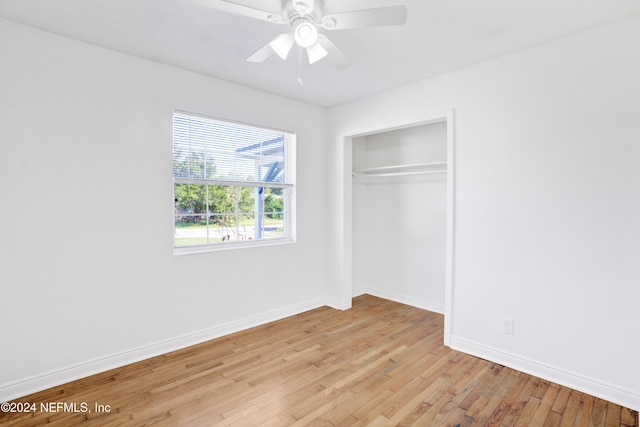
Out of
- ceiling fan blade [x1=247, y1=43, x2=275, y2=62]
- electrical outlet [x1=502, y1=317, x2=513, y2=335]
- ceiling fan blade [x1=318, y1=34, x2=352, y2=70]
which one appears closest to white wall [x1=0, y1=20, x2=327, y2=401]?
ceiling fan blade [x1=247, y1=43, x2=275, y2=62]

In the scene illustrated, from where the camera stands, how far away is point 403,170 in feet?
14.4

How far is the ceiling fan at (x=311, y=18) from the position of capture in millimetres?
1647

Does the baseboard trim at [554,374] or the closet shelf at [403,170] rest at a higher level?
the closet shelf at [403,170]

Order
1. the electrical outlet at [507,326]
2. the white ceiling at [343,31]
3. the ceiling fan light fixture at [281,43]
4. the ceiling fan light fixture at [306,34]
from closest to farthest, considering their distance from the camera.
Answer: the ceiling fan light fixture at [306,34]
the ceiling fan light fixture at [281,43]
the white ceiling at [343,31]
the electrical outlet at [507,326]

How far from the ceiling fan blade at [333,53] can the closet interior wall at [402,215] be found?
6.57ft

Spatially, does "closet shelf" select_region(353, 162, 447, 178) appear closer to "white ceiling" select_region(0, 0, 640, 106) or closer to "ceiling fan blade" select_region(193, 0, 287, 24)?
"white ceiling" select_region(0, 0, 640, 106)

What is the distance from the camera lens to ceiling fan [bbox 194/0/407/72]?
1647 millimetres

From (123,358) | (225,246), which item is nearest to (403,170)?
(225,246)

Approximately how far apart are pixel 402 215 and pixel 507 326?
196cm

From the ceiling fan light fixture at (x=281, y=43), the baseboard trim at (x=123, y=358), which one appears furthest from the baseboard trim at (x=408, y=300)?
the ceiling fan light fixture at (x=281, y=43)

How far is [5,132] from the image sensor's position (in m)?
2.26

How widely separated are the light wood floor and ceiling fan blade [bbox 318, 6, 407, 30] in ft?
7.75

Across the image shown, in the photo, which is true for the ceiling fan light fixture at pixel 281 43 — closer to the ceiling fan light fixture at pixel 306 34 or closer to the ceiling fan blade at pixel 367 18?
the ceiling fan light fixture at pixel 306 34

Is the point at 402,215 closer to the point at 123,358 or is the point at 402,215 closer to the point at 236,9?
the point at 236,9
